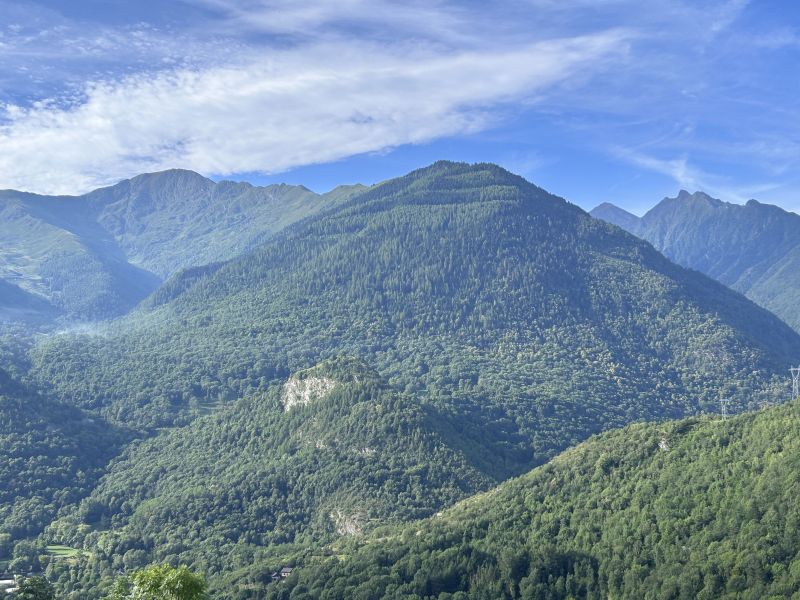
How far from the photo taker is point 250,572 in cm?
14600

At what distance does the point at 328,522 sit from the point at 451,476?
29.6m

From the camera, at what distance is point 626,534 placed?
128750mm

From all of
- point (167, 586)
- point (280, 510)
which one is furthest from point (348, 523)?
point (167, 586)

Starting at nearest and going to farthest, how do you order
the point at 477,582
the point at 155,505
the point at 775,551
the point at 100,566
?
the point at 775,551 < the point at 477,582 < the point at 100,566 < the point at 155,505

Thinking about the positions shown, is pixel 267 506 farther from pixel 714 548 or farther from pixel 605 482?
pixel 714 548

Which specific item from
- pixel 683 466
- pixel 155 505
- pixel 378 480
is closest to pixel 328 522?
pixel 378 480

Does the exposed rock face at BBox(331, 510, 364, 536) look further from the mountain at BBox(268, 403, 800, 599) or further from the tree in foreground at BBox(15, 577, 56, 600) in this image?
the tree in foreground at BBox(15, 577, 56, 600)

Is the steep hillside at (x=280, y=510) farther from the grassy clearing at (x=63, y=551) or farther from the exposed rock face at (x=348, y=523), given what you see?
the grassy clearing at (x=63, y=551)

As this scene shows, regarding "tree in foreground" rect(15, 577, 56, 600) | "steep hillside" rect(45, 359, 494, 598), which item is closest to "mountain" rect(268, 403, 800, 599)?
"steep hillside" rect(45, 359, 494, 598)

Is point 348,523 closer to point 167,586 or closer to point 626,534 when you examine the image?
point 626,534

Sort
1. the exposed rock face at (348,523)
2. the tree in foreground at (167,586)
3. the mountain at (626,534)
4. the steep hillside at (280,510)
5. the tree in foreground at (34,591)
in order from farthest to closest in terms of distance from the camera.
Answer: the exposed rock face at (348,523) → the steep hillside at (280,510) → the mountain at (626,534) → the tree in foreground at (34,591) → the tree in foreground at (167,586)

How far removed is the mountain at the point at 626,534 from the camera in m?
114

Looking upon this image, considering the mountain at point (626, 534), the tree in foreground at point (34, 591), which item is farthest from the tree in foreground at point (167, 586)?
the mountain at point (626, 534)

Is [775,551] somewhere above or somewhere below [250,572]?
above
